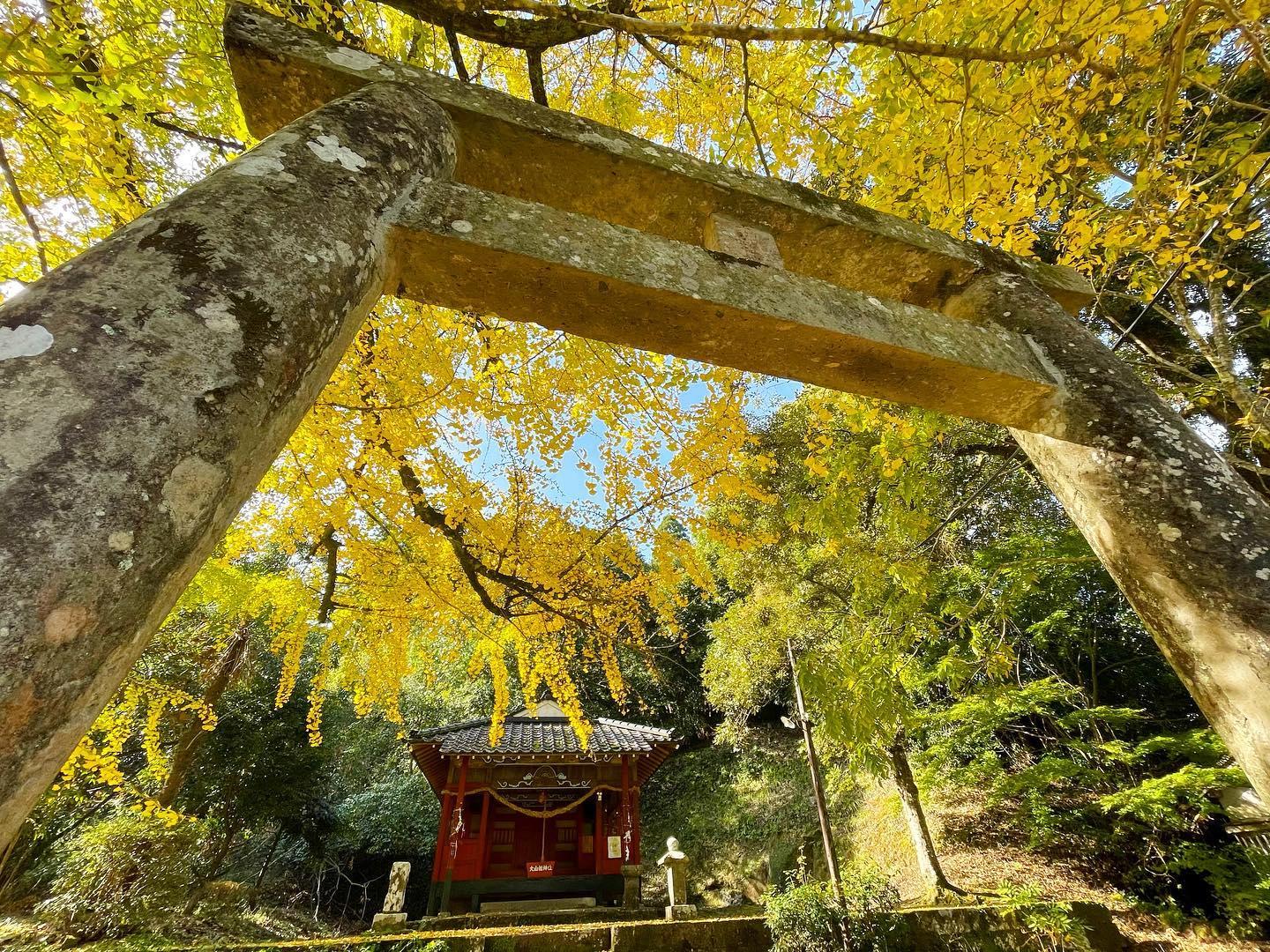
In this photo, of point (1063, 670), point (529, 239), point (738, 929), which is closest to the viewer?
point (529, 239)

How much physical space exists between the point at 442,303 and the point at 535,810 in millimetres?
13932

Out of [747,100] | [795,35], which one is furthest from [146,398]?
[747,100]

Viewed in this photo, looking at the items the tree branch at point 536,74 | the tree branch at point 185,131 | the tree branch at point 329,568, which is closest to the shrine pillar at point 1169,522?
the tree branch at point 536,74

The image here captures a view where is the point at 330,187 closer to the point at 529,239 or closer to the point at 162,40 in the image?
Answer: the point at 529,239

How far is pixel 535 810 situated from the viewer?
12750mm

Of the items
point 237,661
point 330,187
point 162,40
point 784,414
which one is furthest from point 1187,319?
point 237,661

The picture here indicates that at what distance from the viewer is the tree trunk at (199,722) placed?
34.8ft

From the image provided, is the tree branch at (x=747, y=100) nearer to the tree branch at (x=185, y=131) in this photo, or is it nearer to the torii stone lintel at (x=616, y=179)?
the torii stone lintel at (x=616, y=179)

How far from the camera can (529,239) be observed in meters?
1.57

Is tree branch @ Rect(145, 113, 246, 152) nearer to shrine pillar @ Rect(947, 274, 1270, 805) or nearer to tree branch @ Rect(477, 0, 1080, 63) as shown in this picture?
tree branch @ Rect(477, 0, 1080, 63)

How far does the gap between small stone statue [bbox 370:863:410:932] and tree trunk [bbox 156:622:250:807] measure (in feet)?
15.2

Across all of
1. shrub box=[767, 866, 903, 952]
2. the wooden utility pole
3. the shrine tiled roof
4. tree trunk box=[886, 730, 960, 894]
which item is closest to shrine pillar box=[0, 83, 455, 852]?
shrub box=[767, 866, 903, 952]

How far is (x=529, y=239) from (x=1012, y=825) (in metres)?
14.5

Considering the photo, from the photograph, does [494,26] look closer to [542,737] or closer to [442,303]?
→ [442,303]
